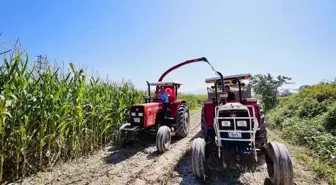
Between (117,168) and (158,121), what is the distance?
2324 mm

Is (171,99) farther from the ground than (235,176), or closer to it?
farther from the ground

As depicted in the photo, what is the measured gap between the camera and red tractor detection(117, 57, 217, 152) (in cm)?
481

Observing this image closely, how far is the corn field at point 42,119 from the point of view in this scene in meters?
3.04

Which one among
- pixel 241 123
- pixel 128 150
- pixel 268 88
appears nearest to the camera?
pixel 241 123

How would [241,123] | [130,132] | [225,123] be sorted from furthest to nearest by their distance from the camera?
[130,132] → [225,123] → [241,123]

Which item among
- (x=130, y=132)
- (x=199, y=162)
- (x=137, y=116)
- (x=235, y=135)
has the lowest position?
(x=199, y=162)

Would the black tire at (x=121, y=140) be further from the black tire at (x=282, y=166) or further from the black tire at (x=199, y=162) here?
the black tire at (x=282, y=166)

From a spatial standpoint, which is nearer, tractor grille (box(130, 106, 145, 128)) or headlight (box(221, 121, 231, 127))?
headlight (box(221, 121, 231, 127))

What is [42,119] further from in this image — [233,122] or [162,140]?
[233,122]

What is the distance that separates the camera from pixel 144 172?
3561 millimetres

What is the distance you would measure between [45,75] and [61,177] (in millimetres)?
1968

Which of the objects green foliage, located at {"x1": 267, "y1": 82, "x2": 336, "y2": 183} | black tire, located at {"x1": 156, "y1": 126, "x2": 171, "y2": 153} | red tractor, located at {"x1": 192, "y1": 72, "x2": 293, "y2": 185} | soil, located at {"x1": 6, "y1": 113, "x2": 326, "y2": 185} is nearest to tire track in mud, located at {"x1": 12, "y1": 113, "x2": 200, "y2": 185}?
soil, located at {"x1": 6, "y1": 113, "x2": 326, "y2": 185}

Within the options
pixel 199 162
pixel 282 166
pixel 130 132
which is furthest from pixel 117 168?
pixel 282 166

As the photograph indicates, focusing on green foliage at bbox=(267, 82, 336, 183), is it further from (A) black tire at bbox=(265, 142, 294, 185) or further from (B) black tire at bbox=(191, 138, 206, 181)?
(B) black tire at bbox=(191, 138, 206, 181)
